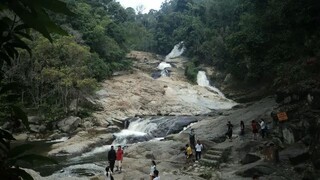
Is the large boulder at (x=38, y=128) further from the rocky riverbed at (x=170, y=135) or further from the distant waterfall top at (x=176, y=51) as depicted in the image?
the distant waterfall top at (x=176, y=51)

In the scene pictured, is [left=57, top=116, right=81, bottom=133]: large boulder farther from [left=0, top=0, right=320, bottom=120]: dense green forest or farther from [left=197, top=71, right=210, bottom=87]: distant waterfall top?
[left=197, top=71, right=210, bottom=87]: distant waterfall top

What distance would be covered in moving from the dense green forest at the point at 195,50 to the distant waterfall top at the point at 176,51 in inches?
85.2

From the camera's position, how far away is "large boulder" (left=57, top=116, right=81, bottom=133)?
88.8ft

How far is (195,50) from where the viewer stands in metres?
52.2

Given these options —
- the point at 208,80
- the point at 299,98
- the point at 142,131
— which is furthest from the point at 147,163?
the point at 208,80

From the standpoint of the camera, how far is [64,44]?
29.7 m

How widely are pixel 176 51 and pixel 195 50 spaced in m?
7.51

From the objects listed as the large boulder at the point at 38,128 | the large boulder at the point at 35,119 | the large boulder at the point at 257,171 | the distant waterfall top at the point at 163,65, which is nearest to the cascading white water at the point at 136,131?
the large boulder at the point at 38,128

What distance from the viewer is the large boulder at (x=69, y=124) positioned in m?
27.1

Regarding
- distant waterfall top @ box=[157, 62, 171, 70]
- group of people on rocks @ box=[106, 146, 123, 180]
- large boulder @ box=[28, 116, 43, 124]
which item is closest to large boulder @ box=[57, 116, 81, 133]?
large boulder @ box=[28, 116, 43, 124]

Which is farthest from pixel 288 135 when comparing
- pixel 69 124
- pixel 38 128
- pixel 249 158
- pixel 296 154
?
pixel 38 128

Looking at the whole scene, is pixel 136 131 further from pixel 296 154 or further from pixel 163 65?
pixel 163 65

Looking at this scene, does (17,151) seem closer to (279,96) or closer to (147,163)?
(147,163)

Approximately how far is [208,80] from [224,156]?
2819cm
